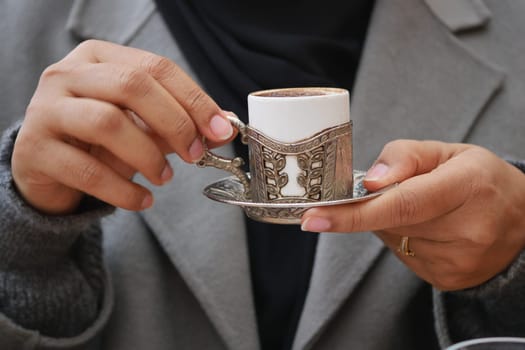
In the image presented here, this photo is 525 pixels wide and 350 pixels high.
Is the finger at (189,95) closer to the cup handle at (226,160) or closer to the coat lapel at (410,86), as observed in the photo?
the cup handle at (226,160)

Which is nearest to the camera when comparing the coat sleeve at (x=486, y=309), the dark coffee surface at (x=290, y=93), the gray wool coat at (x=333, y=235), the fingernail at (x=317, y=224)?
the fingernail at (x=317, y=224)

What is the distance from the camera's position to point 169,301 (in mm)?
1041

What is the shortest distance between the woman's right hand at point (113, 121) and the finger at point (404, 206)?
0.49 ft

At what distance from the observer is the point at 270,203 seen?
69 centimetres

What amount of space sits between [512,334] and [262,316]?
1.21ft

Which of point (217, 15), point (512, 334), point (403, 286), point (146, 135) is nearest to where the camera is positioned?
point (146, 135)

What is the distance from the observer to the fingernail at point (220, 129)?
0.71 m

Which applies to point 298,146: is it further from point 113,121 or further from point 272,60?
point 272,60

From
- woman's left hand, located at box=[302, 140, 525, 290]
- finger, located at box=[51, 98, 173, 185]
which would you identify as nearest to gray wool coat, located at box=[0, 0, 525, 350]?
woman's left hand, located at box=[302, 140, 525, 290]

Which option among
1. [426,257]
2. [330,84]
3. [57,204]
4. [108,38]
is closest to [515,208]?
[426,257]

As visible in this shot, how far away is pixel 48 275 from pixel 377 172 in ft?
1.53

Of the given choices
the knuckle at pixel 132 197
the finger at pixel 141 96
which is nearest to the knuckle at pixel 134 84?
the finger at pixel 141 96

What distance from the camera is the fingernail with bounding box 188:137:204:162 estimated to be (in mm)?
712

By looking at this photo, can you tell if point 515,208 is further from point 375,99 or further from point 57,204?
point 57,204
